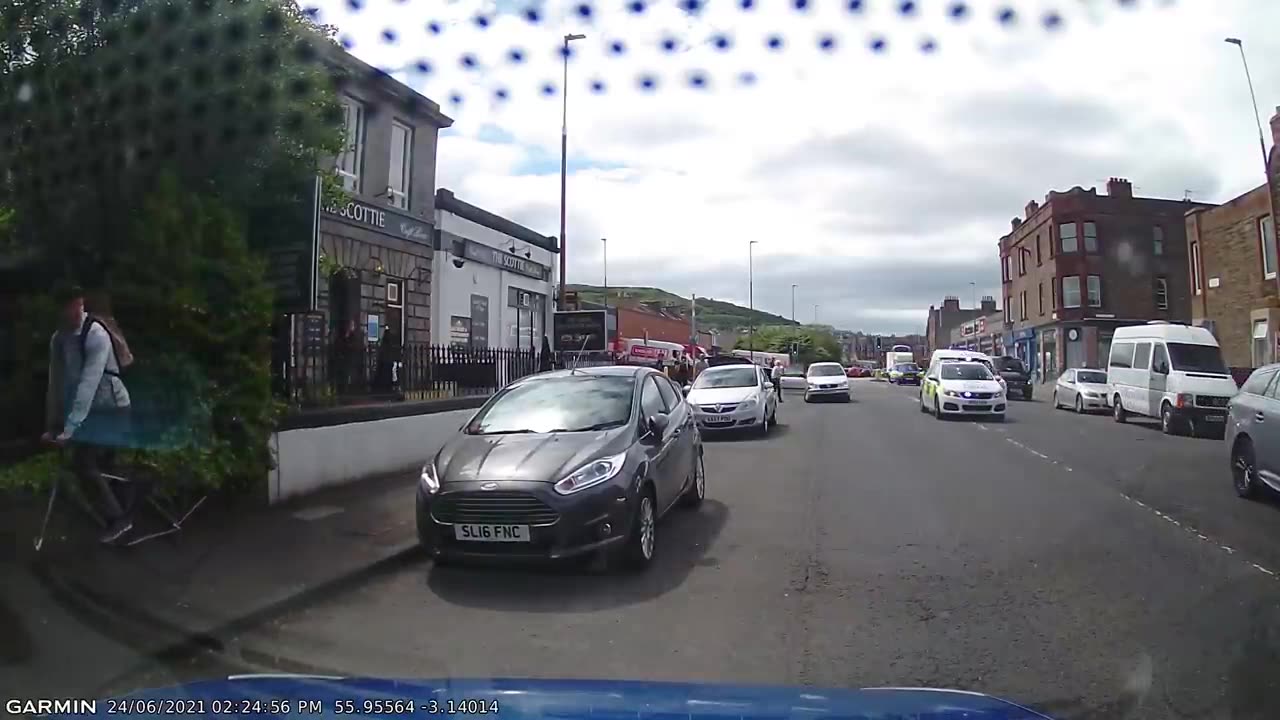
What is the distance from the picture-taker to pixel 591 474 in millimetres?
6449

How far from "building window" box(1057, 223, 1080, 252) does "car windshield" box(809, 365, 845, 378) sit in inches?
887

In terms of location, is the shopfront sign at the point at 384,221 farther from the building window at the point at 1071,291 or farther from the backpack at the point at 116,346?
the building window at the point at 1071,291

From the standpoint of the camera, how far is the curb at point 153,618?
482 centimetres

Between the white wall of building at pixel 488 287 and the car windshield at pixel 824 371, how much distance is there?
988 centimetres

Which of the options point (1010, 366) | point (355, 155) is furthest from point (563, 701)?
point (1010, 366)

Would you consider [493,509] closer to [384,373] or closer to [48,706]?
[48,706]

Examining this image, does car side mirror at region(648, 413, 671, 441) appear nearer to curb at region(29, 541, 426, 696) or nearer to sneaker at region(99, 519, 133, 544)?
curb at region(29, 541, 426, 696)

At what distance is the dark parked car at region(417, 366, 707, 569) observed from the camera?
243 inches

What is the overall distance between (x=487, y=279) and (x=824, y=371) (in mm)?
13841

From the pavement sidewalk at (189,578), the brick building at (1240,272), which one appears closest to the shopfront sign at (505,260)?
the pavement sidewalk at (189,578)

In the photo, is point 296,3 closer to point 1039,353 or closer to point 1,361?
point 1,361

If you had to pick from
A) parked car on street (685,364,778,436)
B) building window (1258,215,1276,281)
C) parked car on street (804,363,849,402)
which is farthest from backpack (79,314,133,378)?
building window (1258,215,1276,281)

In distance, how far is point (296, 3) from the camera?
26.2 feet

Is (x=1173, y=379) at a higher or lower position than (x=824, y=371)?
lower
